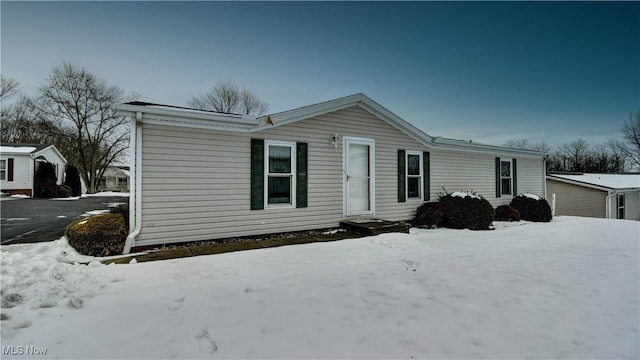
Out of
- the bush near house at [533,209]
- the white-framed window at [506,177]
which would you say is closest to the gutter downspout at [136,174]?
the white-framed window at [506,177]

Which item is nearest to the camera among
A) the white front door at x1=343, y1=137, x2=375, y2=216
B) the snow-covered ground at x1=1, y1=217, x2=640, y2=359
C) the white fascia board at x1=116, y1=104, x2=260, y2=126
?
the snow-covered ground at x1=1, y1=217, x2=640, y2=359

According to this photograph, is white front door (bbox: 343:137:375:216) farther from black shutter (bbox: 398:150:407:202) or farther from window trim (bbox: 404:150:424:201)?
window trim (bbox: 404:150:424:201)

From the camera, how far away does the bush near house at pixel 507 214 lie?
397 inches

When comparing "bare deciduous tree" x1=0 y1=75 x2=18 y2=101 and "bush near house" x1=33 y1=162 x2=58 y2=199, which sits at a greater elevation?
"bare deciduous tree" x1=0 y1=75 x2=18 y2=101

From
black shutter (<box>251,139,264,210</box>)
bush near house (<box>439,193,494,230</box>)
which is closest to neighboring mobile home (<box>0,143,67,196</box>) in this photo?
black shutter (<box>251,139,264,210</box>)

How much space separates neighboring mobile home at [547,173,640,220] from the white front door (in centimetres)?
1571

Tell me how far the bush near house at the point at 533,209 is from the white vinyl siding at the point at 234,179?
5.44 m

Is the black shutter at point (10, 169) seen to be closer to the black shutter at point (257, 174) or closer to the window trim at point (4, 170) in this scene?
the window trim at point (4, 170)

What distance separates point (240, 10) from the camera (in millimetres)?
8711

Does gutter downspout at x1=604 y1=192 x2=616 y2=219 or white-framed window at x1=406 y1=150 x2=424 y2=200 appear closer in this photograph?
white-framed window at x1=406 y1=150 x2=424 y2=200

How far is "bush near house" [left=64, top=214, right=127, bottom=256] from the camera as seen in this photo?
185 inches

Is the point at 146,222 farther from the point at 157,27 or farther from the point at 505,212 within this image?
the point at 505,212

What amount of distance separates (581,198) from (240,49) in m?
21.3

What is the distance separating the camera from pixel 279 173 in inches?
258
